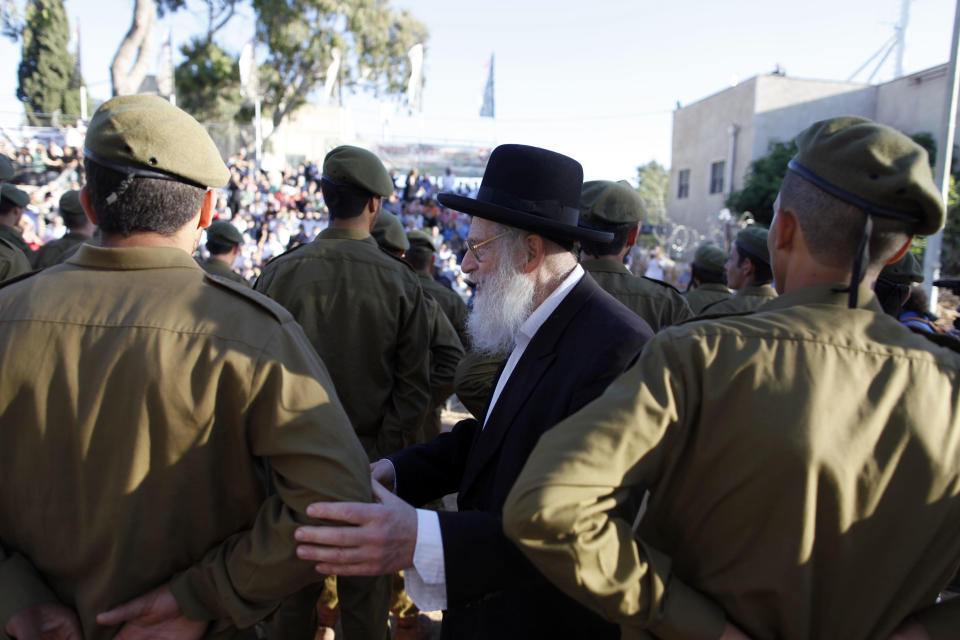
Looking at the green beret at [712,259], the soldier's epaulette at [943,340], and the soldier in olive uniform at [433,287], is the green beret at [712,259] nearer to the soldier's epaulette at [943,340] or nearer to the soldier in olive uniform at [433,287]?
the soldier in olive uniform at [433,287]

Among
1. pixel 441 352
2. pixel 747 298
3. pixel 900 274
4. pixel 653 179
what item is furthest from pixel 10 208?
pixel 653 179

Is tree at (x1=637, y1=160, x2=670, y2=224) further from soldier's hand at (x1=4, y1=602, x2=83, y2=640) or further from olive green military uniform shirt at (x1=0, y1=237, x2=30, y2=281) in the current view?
soldier's hand at (x1=4, y1=602, x2=83, y2=640)

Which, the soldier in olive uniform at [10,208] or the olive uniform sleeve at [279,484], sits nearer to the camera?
the olive uniform sleeve at [279,484]

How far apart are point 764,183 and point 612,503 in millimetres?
22791

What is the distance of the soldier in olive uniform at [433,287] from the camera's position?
5457 millimetres

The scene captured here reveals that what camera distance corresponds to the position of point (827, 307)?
Result: 4.38 ft

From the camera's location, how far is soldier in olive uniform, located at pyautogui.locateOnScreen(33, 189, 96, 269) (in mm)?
5578

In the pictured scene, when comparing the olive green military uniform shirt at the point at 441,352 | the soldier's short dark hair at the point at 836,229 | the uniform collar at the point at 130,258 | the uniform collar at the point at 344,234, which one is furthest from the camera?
the olive green military uniform shirt at the point at 441,352

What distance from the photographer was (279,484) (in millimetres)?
1559

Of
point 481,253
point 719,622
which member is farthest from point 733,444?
point 481,253

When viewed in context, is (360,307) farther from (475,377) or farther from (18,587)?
(18,587)

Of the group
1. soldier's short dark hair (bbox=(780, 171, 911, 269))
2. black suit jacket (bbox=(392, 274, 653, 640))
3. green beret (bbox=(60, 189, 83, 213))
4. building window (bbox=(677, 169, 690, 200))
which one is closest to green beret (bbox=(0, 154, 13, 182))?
green beret (bbox=(60, 189, 83, 213))

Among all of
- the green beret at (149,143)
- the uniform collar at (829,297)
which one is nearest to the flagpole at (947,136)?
the uniform collar at (829,297)

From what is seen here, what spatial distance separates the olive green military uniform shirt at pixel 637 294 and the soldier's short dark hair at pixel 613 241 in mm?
60
